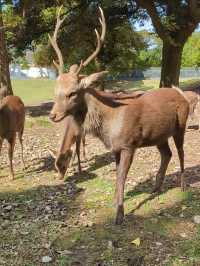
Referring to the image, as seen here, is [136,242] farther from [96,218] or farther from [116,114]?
[116,114]

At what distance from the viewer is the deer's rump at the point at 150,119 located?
609 cm

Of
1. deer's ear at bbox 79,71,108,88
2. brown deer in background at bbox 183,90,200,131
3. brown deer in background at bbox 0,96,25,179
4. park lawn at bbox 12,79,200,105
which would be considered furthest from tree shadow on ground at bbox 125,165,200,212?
park lawn at bbox 12,79,200,105

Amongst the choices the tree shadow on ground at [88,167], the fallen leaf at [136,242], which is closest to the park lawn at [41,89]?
the tree shadow on ground at [88,167]

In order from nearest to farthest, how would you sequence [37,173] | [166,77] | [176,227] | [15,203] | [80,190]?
[176,227], [15,203], [80,190], [37,173], [166,77]

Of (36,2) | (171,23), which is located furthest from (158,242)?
(36,2)

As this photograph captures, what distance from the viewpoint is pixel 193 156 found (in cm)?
937

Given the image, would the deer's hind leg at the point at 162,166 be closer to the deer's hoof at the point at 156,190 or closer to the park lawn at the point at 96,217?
the deer's hoof at the point at 156,190

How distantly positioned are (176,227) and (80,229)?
110 centimetres

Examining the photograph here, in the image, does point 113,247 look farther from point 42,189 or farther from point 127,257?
point 42,189

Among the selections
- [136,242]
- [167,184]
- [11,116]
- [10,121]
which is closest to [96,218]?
[136,242]

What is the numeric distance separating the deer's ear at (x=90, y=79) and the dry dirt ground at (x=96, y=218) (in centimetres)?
165

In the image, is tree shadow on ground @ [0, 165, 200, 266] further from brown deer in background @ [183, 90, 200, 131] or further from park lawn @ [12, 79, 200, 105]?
park lawn @ [12, 79, 200, 105]

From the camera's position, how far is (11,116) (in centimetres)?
882

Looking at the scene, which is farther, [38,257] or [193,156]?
[193,156]
